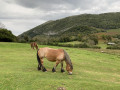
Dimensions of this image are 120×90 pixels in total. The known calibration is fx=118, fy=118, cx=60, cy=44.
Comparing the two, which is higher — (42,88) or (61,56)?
(61,56)

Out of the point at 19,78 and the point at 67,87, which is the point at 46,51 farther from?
the point at 67,87

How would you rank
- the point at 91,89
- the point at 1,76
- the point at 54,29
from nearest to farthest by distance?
the point at 91,89, the point at 1,76, the point at 54,29

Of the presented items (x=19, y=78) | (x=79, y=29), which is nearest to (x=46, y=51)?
(x=19, y=78)

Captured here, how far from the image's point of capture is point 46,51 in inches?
387

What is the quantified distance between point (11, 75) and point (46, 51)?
10.8ft

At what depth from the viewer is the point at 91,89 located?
696 cm

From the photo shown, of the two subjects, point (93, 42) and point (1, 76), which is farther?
point (93, 42)

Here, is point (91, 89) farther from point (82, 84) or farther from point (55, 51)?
point (55, 51)

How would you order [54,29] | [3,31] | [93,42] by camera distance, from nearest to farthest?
1. [3,31]
2. [93,42]
3. [54,29]

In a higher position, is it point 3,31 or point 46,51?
point 3,31

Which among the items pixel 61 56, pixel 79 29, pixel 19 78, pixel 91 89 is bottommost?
pixel 91 89

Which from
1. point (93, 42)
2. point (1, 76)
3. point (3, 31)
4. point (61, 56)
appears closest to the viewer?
point (1, 76)

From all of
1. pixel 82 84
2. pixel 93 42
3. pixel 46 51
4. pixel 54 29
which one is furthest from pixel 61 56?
pixel 54 29

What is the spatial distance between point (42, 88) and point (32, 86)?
0.60m
